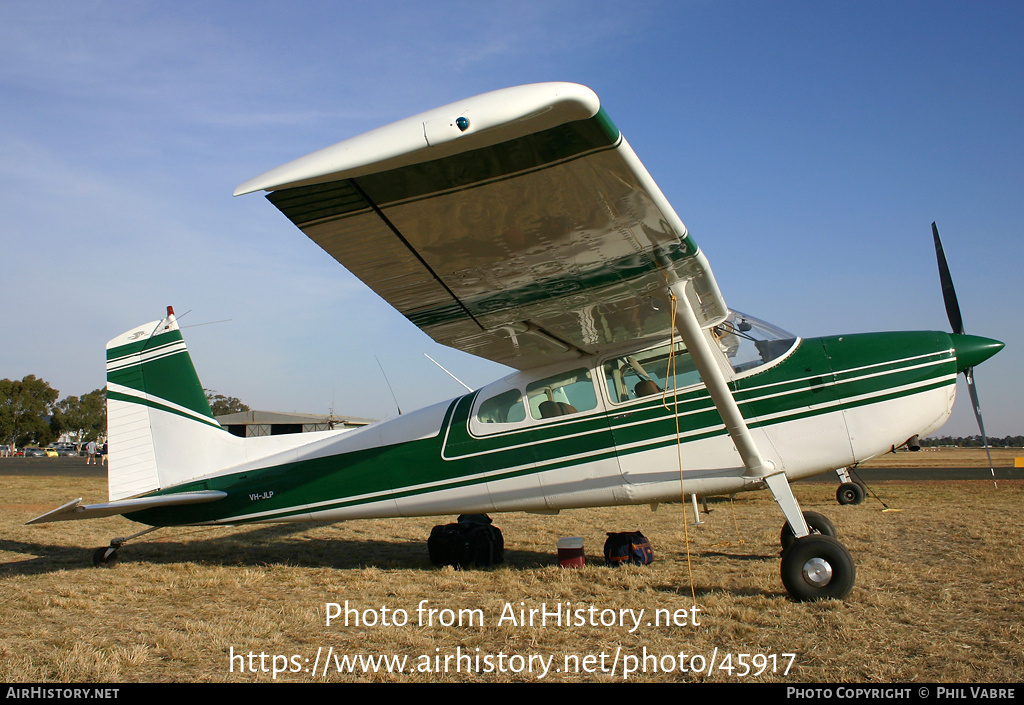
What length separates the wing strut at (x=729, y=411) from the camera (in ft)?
15.0

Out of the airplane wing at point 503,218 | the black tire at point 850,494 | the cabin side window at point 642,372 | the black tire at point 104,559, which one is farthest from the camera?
the black tire at point 850,494

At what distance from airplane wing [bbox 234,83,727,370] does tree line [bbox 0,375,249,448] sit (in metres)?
71.7

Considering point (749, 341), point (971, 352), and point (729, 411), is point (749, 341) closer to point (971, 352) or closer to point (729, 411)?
point (729, 411)

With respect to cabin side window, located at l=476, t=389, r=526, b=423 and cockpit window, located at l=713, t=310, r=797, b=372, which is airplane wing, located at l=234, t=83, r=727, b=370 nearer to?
cockpit window, located at l=713, t=310, r=797, b=372

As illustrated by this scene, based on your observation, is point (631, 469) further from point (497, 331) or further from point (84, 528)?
point (84, 528)

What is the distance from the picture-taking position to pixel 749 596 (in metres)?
4.60

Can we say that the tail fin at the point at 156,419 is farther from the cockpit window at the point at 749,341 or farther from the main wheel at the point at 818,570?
the main wheel at the point at 818,570

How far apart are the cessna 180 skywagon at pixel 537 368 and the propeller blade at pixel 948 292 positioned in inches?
2.6

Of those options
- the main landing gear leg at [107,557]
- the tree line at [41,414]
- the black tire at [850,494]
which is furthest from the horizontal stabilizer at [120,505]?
the tree line at [41,414]

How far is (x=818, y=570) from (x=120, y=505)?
6180 mm

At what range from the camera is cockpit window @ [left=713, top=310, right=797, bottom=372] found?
18.3 feet

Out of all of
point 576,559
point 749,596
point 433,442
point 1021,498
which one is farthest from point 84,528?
point 1021,498

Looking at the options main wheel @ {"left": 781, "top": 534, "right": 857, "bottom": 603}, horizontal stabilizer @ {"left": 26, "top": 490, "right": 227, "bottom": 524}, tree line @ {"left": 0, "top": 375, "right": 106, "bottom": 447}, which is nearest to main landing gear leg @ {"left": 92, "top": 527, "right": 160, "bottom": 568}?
horizontal stabilizer @ {"left": 26, "top": 490, "right": 227, "bottom": 524}

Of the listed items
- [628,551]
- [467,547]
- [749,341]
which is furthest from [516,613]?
[749,341]
